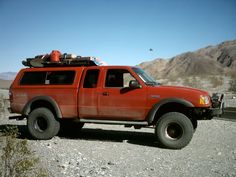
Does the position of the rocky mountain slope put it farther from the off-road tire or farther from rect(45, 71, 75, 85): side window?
the off-road tire

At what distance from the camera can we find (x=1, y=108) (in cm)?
Result: 1466

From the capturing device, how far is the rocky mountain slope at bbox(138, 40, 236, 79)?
358 feet

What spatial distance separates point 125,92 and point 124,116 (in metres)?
0.64

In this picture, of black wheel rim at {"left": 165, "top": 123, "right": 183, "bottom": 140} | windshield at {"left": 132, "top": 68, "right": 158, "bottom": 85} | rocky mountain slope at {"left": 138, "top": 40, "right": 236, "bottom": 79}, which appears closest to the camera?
black wheel rim at {"left": 165, "top": 123, "right": 183, "bottom": 140}

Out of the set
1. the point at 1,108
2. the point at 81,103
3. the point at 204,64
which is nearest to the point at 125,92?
the point at 81,103

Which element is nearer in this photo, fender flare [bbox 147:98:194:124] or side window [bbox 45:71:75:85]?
fender flare [bbox 147:98:194:124]

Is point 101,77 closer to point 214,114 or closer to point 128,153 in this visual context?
point 128,153

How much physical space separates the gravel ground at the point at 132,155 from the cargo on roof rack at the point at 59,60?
7.15 ft

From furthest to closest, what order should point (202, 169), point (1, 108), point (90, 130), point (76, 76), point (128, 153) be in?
point (1, 108) < point (90, 130) < point (76, 76) < point (128, 153) < point (202, 169)

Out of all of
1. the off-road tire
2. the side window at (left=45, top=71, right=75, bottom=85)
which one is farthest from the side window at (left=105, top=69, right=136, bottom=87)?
the off-road tire

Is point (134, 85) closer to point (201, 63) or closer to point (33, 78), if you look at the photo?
point (33, 78)

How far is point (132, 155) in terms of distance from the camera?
7223mm

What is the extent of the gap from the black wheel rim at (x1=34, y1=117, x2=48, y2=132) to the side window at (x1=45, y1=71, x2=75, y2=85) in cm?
109

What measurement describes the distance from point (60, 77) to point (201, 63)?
11178 centimetres
